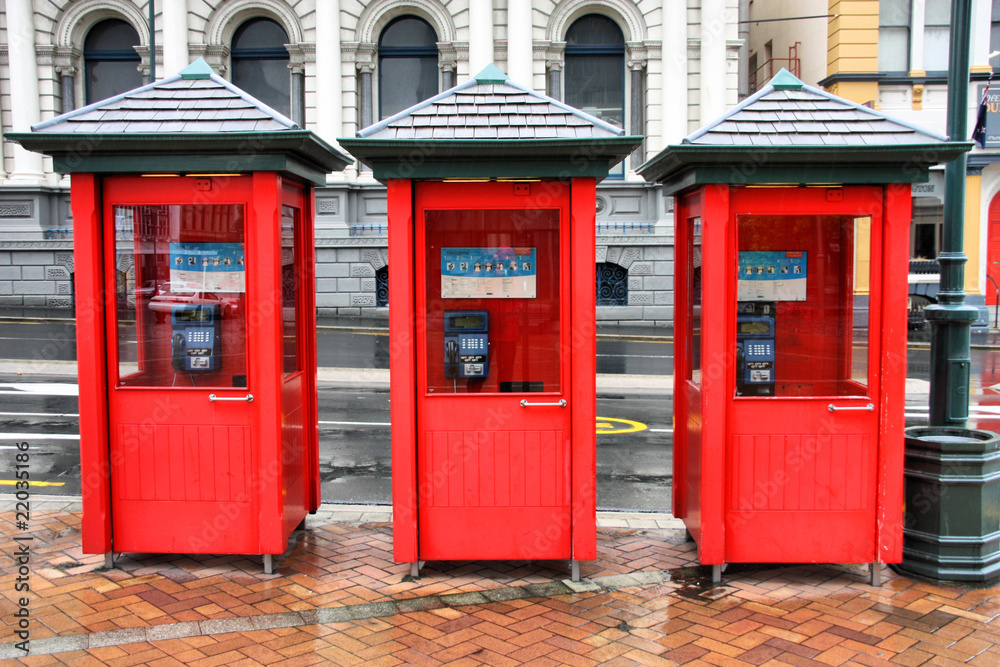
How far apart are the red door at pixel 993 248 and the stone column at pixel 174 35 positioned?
22412 mm

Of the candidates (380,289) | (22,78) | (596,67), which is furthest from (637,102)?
(22,78)

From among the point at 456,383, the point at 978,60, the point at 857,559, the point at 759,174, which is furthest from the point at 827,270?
the point at 978,60

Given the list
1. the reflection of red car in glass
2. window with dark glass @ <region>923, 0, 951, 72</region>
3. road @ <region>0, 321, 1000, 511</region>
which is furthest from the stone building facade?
the reflection of red car in glass

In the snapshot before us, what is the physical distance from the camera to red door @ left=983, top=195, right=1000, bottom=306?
24391 millimetres

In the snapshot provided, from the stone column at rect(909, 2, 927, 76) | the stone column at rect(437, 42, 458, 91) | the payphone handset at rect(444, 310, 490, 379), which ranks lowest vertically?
the payphone handset at rect(444, 310, 490, 379)

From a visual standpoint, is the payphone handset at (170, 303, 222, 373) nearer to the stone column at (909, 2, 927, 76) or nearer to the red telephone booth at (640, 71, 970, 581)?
the red telephone booth at (640, 71, 970, 581)

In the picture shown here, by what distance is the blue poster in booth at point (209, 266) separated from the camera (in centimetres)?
543

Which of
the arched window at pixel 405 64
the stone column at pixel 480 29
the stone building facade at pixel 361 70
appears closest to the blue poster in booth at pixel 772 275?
the stone building facade at pixel 361 70

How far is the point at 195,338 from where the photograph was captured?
18.3 feet

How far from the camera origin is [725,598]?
490cm

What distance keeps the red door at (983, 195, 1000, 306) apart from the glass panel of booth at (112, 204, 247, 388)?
80.4ft

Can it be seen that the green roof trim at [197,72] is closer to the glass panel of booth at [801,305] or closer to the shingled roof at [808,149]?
the shingled roof at [808,149]

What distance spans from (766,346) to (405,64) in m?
19.4

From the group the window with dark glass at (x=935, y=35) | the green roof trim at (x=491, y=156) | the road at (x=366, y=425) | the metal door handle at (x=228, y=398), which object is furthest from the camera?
the window with dark glass at (x=935, y=35)
